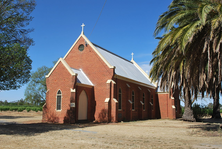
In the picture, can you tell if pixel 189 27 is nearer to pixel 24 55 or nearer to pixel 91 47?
pixel 24 55

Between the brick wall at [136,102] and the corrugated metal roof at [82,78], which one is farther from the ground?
the corrugated metal roof at [82,78]

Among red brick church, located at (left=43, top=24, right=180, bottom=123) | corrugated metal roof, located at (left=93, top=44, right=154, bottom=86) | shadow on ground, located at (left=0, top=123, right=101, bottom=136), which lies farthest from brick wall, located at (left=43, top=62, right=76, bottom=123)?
corrugated metal roof, located at (left=93, top=44, right=154, bottom=86)

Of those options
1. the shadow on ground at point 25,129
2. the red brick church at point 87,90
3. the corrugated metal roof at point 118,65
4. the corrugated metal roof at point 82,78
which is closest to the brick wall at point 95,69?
the red brick church at point 87,90

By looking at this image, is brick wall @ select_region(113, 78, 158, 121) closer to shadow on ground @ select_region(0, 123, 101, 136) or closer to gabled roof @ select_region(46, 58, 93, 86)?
gabled roof @ select_region(46, 58, 93, 86)

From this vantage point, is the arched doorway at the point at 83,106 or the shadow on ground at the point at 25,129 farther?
the arched doorway at the point at 83,106

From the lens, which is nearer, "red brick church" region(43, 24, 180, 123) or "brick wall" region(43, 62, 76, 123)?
"brick wall" region(43, 62, 76, 123)

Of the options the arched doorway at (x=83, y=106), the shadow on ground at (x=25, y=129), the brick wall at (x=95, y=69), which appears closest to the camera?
the shadow on ground at (x=25, y=129)

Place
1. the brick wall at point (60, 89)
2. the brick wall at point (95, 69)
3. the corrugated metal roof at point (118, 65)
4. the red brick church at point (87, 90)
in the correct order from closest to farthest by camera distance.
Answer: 1. the brick wall at point (60, 89)
2. the red brick church at point (87, 90)
3. the brick wall at point (95, 69)
4. the corrugated metal roof at point (118, 65)

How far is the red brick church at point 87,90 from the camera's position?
79.0 ft

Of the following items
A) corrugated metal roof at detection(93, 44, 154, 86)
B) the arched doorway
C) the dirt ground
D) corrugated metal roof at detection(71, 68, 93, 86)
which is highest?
corrugated metal roof at detection(93, 44, 154, 86)

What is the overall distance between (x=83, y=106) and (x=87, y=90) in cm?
205

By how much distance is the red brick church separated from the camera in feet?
79.0

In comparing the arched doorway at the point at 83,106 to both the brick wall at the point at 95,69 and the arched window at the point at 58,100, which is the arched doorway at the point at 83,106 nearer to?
the brick wall at the point at 95,69

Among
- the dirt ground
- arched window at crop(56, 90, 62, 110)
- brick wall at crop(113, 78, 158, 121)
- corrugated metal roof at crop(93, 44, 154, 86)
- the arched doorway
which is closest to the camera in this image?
the dirt ground
